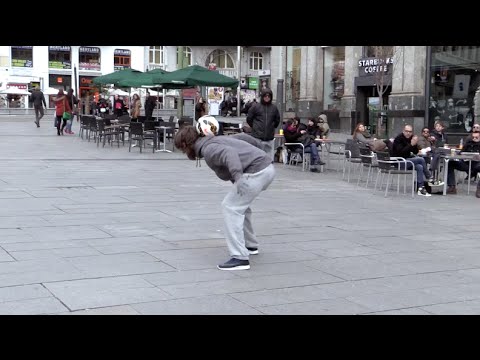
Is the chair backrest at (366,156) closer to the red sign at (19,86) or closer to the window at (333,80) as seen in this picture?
the window at (333,80)

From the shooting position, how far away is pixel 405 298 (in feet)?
18.3

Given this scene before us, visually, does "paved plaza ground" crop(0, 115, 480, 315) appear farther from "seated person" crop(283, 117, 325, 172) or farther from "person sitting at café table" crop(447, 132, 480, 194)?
"seated person" crop(283, 117, 325, 172)

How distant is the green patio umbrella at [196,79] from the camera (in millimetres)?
19062

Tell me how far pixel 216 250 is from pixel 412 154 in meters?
6.47

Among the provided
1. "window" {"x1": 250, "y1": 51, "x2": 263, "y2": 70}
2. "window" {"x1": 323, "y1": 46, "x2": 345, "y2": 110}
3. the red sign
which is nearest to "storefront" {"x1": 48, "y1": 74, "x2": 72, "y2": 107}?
the red sign

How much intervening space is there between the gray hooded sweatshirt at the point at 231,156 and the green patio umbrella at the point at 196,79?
41.4 feet

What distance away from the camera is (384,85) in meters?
27.9

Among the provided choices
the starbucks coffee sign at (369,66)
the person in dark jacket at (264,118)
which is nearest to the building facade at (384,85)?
the starbucks coffee sign at (369,66)
